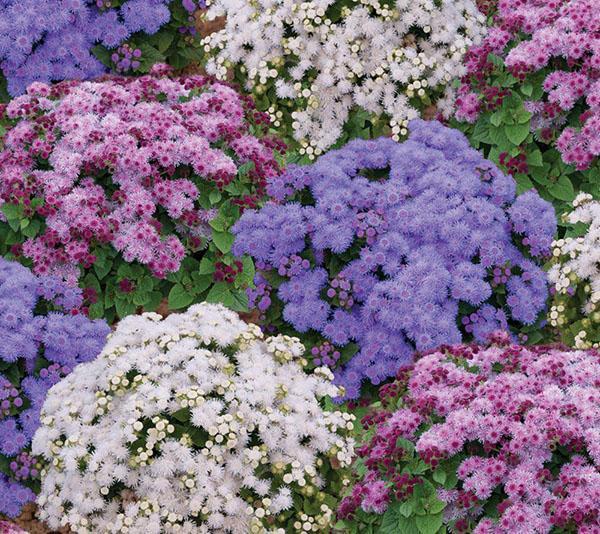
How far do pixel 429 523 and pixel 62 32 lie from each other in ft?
24.3

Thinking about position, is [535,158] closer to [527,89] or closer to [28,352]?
[527,89]

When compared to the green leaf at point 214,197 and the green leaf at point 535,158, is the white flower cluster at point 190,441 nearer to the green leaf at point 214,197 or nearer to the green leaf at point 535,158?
the green leaf at point 214,197

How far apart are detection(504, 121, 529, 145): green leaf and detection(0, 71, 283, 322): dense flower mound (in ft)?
7.11

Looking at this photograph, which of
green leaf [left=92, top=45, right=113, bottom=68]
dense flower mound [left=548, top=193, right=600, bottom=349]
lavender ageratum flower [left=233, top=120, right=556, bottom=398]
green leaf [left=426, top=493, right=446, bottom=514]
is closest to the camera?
green leaf [left=426, top=493, right=446, bottom=514]

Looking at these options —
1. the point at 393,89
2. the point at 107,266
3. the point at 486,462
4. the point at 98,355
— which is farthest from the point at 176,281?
the point at 486,462

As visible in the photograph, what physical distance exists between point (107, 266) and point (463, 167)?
310 centimetres

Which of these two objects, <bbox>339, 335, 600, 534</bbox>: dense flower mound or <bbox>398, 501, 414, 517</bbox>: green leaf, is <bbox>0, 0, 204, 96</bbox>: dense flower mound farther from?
<bbox>398, 501, 414, 517</bbox>: green leaf

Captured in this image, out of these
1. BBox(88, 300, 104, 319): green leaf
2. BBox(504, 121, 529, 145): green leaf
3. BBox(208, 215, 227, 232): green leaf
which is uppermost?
BBox(504, 121, 529, 145): green leaf

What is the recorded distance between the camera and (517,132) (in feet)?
39.6

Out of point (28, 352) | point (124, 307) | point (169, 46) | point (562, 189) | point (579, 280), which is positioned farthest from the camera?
point (169, 46)

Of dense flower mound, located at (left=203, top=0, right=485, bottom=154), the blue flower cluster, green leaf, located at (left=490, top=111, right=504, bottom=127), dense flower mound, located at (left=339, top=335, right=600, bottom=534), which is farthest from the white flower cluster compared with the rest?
the blue flower cluster

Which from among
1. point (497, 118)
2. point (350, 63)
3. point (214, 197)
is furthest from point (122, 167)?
point (497, 118)

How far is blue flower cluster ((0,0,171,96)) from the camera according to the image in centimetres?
1325

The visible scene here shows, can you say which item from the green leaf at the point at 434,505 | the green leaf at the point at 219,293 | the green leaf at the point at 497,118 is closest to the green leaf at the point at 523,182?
the green leaf at the point at 497,118
